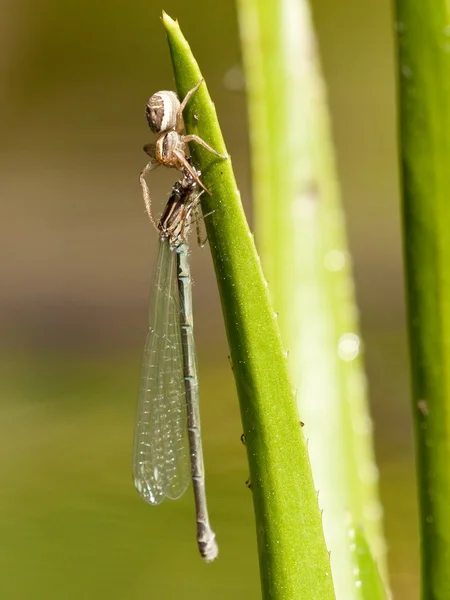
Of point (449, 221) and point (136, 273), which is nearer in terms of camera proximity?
point (449, 221)

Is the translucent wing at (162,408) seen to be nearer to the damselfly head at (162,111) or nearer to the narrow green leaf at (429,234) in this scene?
the damselfly head at (162,111)

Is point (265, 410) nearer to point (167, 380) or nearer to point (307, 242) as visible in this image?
point (307, 242)

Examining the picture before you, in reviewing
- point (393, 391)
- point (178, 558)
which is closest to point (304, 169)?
point (178, 558)

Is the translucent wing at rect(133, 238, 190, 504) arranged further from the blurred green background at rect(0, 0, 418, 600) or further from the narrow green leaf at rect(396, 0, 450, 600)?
the narrow green leaf at rect(396, 0, 450, 600)

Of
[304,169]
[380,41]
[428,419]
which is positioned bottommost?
[428,419]

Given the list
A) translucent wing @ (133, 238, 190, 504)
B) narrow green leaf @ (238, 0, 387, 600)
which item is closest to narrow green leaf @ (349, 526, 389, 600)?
narrow green leaf @ (238, 0, 387, 600)

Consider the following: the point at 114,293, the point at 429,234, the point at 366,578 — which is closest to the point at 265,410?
the point at 429,234

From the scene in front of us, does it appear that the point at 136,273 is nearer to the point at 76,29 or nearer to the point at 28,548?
the point at 76,29
